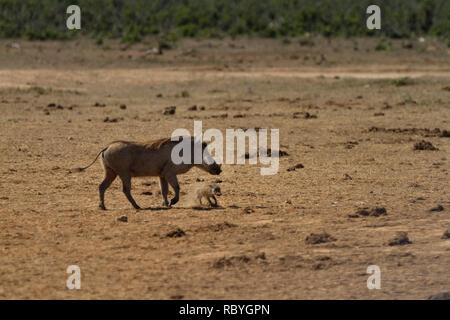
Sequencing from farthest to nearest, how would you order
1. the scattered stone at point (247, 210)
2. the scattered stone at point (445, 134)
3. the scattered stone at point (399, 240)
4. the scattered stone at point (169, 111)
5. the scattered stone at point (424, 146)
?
the scattered stone at point (169, 111) < the scattered stone at point (445, 134) < the scattered stone at point (424, 146) < the scattered stone at point (247, 210) < the scattered stone at point (399, 240)

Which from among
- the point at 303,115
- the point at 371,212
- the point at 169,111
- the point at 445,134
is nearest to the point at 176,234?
the point at 371,212

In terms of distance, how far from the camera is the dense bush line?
43.4 meters

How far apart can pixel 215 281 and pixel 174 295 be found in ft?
1.55

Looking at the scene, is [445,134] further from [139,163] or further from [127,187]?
[127,187]

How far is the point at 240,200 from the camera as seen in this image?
9742 mm

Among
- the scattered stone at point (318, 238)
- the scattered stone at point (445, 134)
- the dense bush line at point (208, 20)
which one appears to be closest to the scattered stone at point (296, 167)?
the scattered stone at point (318, 238)

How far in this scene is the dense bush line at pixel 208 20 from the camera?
43.4m

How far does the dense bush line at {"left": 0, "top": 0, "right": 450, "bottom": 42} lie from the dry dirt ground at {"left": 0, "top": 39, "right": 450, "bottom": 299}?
19.5 metres

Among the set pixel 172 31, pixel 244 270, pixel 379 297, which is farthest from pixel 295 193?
pixel 172 31

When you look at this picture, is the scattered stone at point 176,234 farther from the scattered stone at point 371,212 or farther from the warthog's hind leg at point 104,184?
the scattered stone at point 371,212

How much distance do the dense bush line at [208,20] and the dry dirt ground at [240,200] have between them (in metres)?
19.5

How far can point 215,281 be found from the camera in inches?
256

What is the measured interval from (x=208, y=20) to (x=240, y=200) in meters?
39.0

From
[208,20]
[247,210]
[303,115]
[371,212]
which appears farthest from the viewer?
[208,20]
